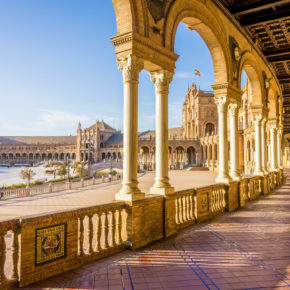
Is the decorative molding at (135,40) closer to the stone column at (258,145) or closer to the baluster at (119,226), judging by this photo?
the baluster at (119,226)

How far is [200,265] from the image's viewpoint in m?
4.18

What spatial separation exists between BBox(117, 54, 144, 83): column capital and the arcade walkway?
321 cm

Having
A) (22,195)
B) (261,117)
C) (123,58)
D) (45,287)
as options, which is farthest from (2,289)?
(22,195)

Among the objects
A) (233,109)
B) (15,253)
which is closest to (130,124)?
(15,253)

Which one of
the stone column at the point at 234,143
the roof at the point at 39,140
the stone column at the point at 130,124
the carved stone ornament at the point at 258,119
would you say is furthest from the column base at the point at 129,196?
the roof at the point at 39,140

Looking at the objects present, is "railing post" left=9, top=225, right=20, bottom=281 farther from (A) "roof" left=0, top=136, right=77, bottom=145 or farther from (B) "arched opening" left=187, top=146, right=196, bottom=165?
(A) "roof" left=0, top=136, right=77, bottom=145

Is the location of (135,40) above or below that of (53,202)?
above

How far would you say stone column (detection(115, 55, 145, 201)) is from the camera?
521 centimetres

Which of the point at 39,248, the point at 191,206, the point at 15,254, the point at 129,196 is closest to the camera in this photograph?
the point at 15,254

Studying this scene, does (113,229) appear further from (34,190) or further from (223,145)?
(34,190)

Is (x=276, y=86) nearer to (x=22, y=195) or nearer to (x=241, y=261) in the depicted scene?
(x=241, y=261)

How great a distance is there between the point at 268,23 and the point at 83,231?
9.91 metres

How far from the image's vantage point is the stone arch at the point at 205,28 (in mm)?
6418

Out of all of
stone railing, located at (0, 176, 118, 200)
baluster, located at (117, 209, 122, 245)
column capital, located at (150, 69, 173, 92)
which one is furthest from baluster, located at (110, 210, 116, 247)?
stone railing, located at (0, 176, 118, 200)
